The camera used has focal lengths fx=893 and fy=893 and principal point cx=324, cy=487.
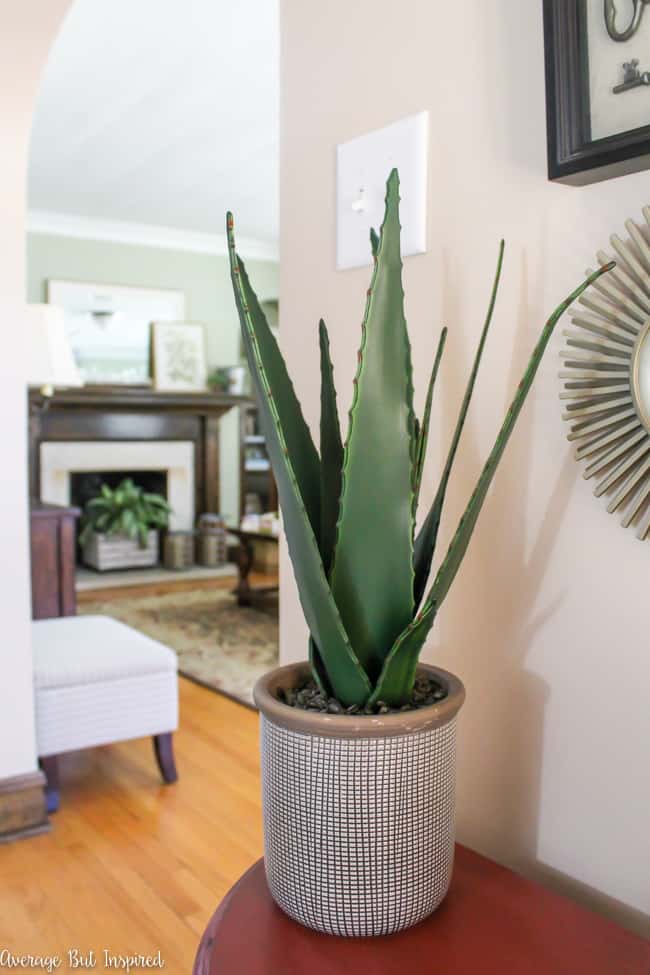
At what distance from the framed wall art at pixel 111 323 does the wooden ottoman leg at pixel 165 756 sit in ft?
14.5

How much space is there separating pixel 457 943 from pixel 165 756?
2377 millimetres

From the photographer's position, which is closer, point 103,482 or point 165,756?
point 165,756

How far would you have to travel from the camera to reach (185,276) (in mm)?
7273

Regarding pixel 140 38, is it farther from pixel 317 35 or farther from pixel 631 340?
pixel 631 340

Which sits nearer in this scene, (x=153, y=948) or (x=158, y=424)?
(x=153, y=948)

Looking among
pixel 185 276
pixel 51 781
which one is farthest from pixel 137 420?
pixel 51 781

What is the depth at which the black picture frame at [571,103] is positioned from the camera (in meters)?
0.68

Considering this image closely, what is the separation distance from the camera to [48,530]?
3400 mm

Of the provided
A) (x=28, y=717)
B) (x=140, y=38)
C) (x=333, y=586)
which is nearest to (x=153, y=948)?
(x=28, y=717)

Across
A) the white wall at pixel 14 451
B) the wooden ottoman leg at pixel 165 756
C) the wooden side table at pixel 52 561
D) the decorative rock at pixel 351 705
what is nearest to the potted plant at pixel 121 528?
the wooden side table at pixel 52 561

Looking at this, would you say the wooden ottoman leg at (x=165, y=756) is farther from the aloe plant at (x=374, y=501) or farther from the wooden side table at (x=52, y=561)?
the aloe plant at (x=374, y=501)

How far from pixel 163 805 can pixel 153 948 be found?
814mm

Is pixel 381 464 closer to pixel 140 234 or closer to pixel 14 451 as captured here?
pixel 14 451

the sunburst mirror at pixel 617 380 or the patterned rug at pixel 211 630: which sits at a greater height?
the sunburst mirror at pixel 617 380
